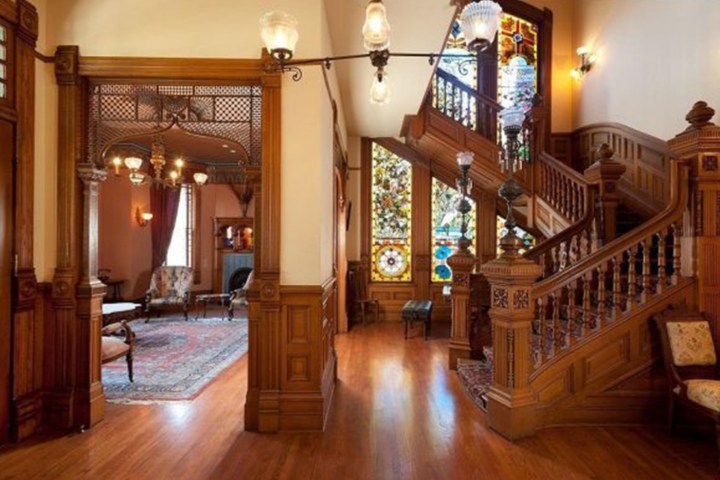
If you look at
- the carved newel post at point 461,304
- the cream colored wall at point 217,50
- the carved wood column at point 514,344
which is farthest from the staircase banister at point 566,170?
the cream colored wall at point 217,50

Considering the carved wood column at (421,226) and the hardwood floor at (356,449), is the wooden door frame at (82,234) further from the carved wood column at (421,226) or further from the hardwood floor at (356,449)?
the carved wood column at (421,226)

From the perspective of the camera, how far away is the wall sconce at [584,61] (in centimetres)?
679

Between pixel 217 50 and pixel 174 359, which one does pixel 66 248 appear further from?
pixel 174 359

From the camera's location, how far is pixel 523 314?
3.04 metres

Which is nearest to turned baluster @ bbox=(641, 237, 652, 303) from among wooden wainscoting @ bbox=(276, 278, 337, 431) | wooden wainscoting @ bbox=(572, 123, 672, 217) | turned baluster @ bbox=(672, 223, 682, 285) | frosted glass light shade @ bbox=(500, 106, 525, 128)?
turned baluster @ bbox=(672, 223, 682, 285)

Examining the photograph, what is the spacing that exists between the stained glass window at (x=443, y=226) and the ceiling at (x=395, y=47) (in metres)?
2.05

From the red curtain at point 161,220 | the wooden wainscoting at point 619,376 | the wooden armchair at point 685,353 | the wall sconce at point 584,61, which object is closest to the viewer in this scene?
the wooden armchair at point 685,353

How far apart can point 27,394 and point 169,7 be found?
303cm

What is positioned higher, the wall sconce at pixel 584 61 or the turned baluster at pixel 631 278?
the wall sconce at pixel 584 61

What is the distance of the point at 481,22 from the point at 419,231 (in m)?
5.57

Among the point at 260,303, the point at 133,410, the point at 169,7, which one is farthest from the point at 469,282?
the point at 169,7

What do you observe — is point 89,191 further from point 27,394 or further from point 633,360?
point 633,360

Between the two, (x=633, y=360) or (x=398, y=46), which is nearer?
(x=633, y=360)

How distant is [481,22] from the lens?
2170mm
